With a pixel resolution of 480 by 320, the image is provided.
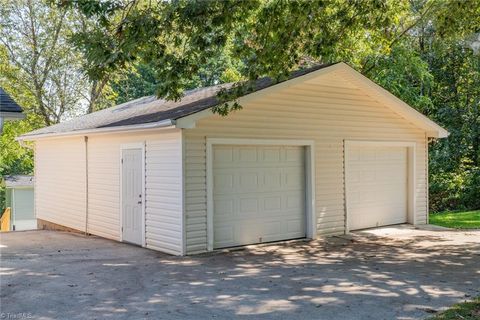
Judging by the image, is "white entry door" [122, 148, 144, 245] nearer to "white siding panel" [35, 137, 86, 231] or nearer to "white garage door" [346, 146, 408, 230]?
"white siding panel" [35, 137, 86, 231]

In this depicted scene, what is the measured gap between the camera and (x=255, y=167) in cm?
1057

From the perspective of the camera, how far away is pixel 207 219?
970cm

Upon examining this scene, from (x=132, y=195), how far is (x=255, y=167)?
2759mm

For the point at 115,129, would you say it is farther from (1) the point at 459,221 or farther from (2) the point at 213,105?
(1) the point at 459,221

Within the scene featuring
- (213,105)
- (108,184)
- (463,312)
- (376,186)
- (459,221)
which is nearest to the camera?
(463,312)

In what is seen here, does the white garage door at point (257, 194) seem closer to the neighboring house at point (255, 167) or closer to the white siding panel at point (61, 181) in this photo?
the neighboring house at point (255, 167)

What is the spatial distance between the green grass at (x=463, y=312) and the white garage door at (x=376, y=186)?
6.21 meters

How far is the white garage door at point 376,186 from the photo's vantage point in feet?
40.6

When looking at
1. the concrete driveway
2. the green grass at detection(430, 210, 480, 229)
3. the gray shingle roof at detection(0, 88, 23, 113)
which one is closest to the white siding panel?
the concrete driveway

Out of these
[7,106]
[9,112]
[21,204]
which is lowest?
[21,204]

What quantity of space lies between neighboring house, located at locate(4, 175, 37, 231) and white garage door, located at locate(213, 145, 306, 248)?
17419 mm

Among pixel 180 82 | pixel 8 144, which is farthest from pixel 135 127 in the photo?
A: pixel 8 144

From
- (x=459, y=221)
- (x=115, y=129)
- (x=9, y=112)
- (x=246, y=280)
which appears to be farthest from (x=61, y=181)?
(x=459, y=221)

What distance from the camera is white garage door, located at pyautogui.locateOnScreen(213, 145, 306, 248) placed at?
10.1 m
